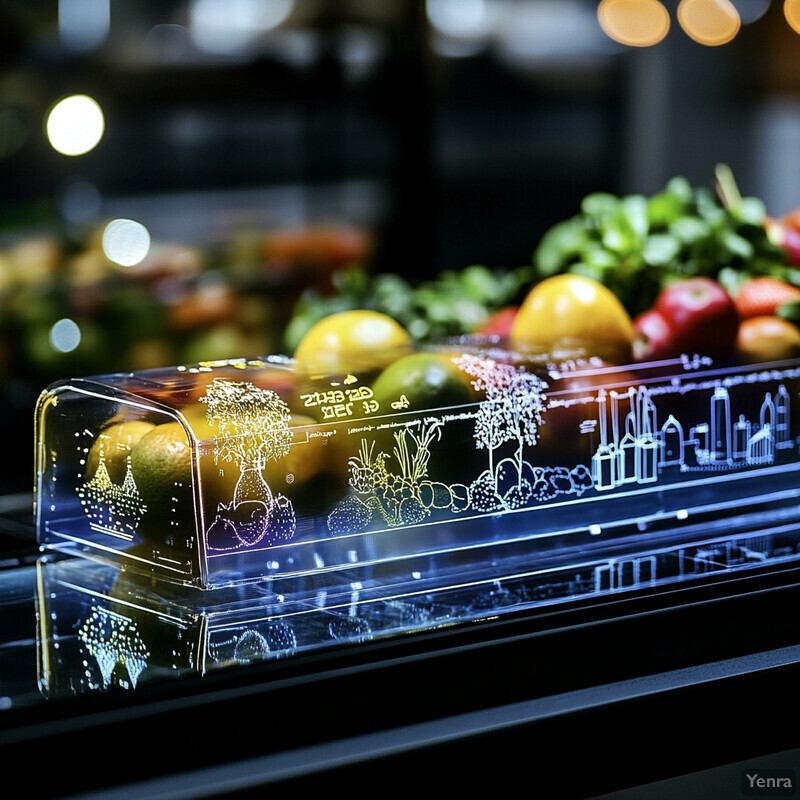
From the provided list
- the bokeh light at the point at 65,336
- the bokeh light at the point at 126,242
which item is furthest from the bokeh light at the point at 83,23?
the bokeh light at the point at 65,336

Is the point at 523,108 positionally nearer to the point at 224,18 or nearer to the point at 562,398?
the point at 224,18

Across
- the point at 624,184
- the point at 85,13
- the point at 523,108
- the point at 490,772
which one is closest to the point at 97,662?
the point at 490,772

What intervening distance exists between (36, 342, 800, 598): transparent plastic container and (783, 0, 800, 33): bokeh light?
1.75m

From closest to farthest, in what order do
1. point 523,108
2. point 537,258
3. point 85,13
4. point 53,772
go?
point 53,772 → point 537,258 → point 85,13 → point 523,108

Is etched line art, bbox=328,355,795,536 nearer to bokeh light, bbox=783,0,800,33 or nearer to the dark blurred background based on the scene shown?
the dark blurred background

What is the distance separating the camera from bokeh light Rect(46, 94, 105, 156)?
1932 mm

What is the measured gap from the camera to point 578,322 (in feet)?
2.82

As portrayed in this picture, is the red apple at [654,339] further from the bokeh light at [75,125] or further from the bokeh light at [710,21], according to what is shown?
the bokeh light at [710,21]

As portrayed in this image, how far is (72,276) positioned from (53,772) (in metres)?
1.57

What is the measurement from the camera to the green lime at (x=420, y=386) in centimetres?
72

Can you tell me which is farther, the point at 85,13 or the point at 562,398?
the point at 85,13

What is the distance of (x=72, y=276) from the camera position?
1958 mm

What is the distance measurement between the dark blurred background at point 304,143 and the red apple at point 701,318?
118cm

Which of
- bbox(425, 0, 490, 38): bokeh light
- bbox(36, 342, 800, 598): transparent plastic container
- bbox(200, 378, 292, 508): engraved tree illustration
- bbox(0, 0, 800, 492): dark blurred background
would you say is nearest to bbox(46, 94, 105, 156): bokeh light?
bbox(0, 0, 800, 492): dark blurred background
